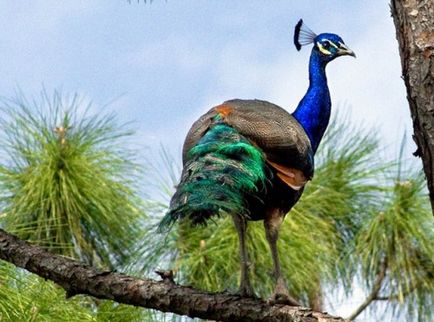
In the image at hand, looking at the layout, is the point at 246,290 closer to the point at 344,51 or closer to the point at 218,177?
the point at 218,177

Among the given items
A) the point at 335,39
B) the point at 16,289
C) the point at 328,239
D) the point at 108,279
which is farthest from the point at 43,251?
the point at 328,239

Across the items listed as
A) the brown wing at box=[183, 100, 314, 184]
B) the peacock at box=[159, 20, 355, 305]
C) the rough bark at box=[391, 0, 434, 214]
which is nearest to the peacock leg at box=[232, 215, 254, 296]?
the peacock at box=[159, 20, 355, 305]

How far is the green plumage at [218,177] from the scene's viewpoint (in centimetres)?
211

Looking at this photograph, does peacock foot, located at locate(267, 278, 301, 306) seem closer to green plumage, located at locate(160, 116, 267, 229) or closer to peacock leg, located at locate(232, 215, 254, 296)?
peacock leg, located at locate(232, 215, 254, 296)

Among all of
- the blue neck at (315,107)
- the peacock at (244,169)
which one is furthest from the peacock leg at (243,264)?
the blue neck at (315,107)

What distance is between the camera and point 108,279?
7.17ft

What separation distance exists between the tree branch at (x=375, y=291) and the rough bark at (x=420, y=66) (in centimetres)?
247

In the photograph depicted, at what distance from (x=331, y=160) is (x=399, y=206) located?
0.33 metres

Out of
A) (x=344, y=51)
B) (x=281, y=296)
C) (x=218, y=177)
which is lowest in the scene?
(x=281, y=296)

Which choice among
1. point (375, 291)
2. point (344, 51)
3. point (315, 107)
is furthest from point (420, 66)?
point (375, 291)

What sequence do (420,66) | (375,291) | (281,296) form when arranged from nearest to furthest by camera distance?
(420,66), (281,296), (375,291)

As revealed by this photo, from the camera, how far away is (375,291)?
14.8 ft

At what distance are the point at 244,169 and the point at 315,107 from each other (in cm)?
64

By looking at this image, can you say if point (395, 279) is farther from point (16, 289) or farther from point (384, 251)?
point (16, 289)
